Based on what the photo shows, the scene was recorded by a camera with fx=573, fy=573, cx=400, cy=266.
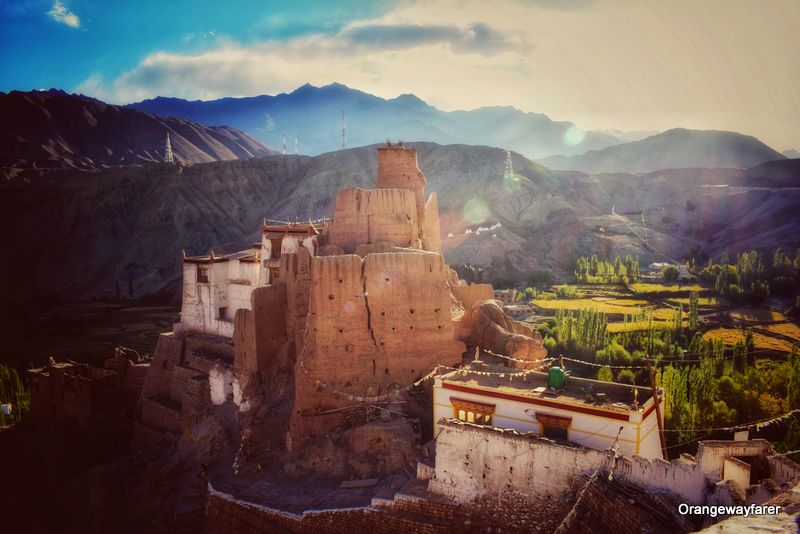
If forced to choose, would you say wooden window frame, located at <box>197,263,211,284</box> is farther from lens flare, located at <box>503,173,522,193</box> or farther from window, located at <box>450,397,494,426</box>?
lens flare, located at <box>503,173,522,193</box>

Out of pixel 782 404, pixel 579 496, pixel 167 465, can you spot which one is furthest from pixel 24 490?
pixel 782 404

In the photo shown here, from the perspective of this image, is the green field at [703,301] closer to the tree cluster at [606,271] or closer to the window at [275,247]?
the tree cluster at [606,271]

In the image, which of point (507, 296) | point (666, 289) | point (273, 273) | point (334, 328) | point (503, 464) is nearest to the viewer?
point (503, 464)

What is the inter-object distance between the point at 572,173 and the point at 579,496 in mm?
91550

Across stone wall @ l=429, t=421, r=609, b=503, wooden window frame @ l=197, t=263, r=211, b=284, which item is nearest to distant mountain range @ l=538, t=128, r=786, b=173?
wooden window frame @ l=197, t=263, r=211, b=284

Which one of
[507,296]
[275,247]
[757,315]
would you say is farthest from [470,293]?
[757,315]

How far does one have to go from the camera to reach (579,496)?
13070 mm

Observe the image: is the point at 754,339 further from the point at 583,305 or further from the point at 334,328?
the point at 334,328

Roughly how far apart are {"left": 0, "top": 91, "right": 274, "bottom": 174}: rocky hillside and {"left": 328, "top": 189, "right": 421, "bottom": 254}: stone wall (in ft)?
267

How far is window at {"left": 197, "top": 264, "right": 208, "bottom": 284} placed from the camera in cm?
3106

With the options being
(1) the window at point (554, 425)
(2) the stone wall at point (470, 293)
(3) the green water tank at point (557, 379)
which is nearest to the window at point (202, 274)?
(2) the stone wall at point (470, 293)

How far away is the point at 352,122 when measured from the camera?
166750mm

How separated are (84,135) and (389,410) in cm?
10513

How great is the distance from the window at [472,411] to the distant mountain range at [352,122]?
14616 centimetres
